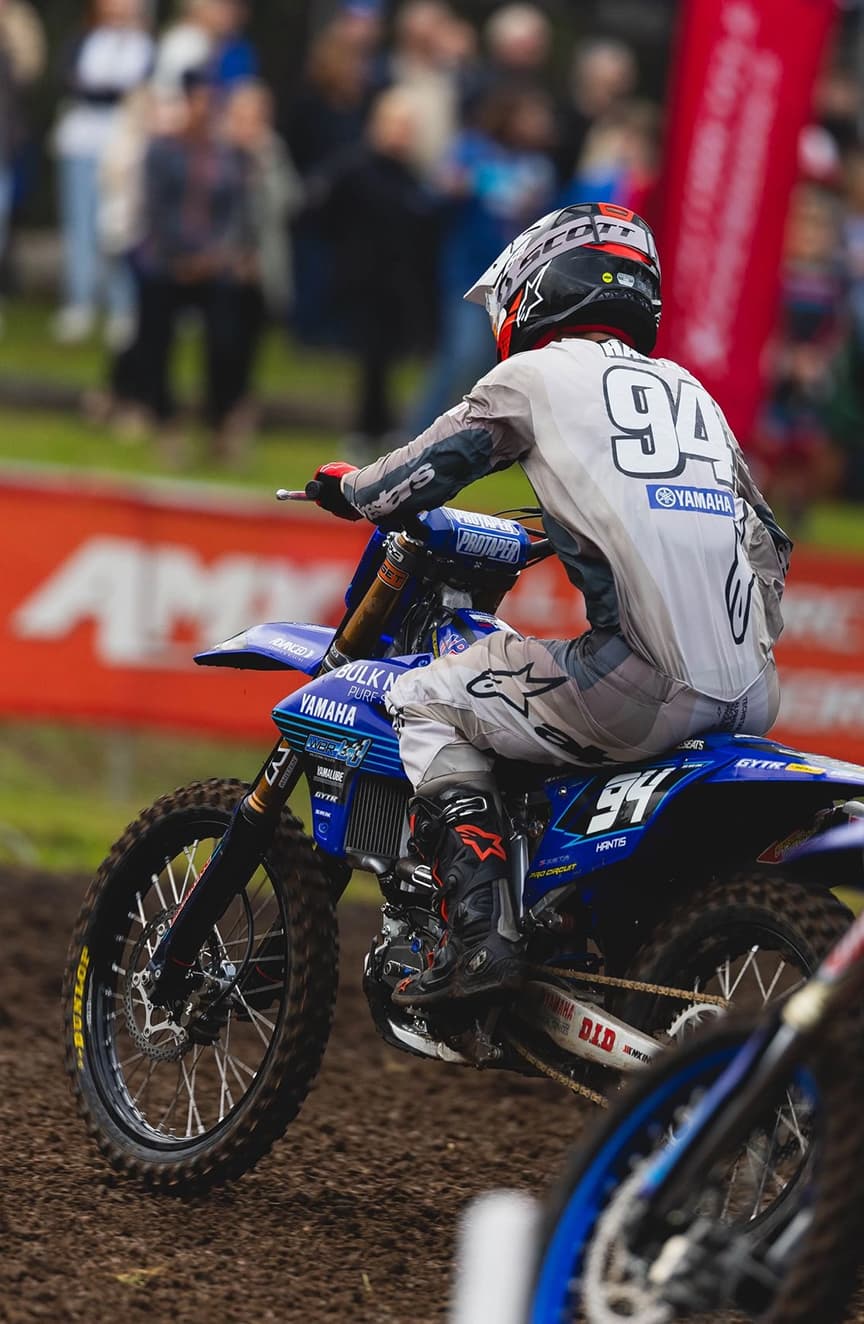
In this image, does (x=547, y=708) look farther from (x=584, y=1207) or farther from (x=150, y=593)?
(x=150, y=593)

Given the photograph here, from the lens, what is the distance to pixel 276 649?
5523 millimetres

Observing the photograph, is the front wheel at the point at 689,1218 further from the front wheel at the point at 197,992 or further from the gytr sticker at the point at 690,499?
the front wheel at the point at 197,992

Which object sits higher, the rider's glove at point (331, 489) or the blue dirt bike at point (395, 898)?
the rider's glove at point (331, 489)

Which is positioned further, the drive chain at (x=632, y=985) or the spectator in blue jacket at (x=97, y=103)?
the spectator in blue jacket at (x=97, y=103)

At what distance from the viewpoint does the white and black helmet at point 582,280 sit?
4.96 meters

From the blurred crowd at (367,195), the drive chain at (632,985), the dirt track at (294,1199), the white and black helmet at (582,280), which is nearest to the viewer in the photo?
the drive chain at (632,985)

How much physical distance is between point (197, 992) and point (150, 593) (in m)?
4.40

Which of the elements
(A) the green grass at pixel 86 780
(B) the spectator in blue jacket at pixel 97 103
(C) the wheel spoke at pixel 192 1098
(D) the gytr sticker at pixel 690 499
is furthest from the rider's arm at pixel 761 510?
(B) the spectator in blue jacket at pixel 97 103

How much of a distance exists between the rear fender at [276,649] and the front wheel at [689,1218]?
6.18 feet

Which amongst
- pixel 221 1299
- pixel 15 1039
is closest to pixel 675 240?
pixel 15 1039

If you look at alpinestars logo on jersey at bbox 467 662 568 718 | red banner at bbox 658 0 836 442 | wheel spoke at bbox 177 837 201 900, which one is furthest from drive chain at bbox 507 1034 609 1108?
red banner at bbox 658 0 836 442

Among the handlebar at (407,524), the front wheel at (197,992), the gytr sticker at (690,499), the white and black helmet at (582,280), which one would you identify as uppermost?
the white and black helmet at (582,280)

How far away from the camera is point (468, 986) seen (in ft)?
15.8

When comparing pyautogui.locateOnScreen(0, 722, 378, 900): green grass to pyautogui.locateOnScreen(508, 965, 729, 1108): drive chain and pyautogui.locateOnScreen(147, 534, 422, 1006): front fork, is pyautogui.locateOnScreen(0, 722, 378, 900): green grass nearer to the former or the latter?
pyautogui.locateOnScreen(147, 534, 422, 1006): front fork
